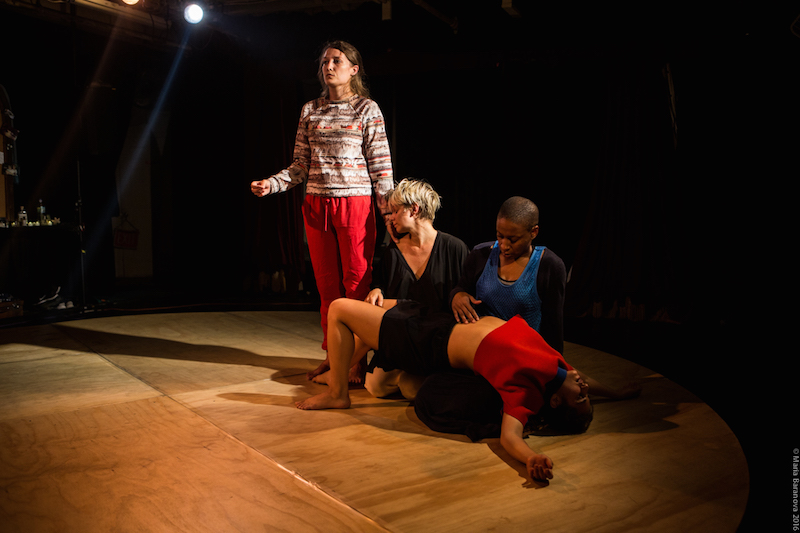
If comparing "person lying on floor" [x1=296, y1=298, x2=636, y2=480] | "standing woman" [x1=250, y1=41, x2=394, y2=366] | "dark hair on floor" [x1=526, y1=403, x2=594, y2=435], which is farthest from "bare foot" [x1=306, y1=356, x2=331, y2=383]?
"dark hair on floor" [x1=526, y1=403, x2=594, y2=435]

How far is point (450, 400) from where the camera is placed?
2332mm

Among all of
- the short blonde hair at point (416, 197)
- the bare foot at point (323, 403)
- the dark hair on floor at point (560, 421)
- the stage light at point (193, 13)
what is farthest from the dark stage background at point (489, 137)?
the bare foot at point (323, 403)

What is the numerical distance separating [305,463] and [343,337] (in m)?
0.61

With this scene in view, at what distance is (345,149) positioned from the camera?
286cm

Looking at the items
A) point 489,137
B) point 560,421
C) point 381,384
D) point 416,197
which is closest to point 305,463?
point 381,384

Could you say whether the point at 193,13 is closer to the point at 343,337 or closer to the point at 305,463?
the point at 343,337

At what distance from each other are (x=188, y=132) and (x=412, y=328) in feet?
15.9

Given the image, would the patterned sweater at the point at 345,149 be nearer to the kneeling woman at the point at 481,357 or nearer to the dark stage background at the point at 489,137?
the kneeling woman at the point at 481,357

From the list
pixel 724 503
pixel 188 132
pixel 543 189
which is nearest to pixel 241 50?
pixel 188 132

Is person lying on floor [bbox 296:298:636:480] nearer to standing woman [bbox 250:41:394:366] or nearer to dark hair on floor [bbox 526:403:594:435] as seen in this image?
dark hair on floor [bbox 526:403:594:435]

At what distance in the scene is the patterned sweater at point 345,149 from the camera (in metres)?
2.86

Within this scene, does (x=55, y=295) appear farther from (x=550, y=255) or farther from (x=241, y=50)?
(x=550, y=255)

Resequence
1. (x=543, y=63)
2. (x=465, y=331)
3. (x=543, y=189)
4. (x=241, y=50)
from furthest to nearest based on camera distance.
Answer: (x=241, y=50), (x=543, y=189), (x=543, y=63), (x=465, y=331)

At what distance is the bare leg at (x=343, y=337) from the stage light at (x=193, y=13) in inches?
153
